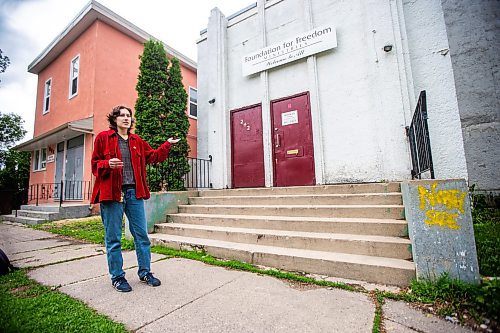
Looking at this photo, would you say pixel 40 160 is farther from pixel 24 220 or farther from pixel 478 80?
pixel 478 80

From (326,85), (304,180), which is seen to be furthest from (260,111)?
(304,180)

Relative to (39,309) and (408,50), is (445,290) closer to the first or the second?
(39,309)

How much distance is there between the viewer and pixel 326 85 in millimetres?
6000

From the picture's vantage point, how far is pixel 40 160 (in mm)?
12188

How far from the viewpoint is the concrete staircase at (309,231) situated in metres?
2.61

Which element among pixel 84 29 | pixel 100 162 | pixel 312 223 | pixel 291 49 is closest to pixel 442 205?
pixel 312 223

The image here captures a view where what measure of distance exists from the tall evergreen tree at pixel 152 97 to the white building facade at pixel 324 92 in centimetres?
122

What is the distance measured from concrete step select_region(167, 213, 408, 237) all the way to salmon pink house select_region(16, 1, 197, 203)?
725cm

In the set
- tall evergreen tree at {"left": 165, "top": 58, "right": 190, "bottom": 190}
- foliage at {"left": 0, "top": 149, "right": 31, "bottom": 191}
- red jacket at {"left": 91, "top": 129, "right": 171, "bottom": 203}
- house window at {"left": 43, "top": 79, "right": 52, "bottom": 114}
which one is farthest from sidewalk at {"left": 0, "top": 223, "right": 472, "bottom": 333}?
foliage at {"left": 0, "top": 149, "right": 31, "bottom": 191}

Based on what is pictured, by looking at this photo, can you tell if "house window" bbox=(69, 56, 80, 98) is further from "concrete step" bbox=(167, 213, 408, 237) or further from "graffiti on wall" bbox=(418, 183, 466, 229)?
"graffiti on wall" bbox=(418, 183, 466, 229)

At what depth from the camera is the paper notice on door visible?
633 cm

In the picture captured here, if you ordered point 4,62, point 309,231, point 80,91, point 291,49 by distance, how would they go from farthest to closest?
point 80,91 < point 291,49 < point 309,231 < point 4,62

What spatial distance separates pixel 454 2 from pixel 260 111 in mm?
4606

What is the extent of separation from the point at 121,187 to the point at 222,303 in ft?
4.94
